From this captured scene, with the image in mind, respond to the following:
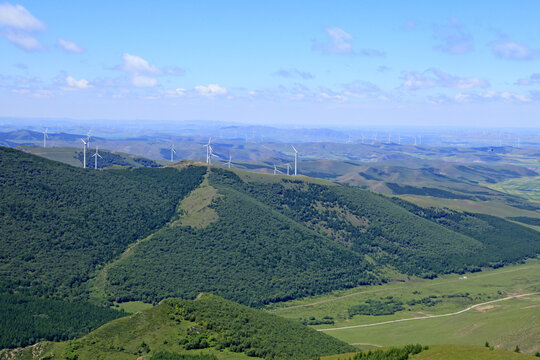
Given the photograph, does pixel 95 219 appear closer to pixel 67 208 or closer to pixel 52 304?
pixel 67 208

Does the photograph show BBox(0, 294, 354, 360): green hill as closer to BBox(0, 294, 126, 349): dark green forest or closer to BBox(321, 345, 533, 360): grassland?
BBox(0, 294, 126, 349): dark green forest

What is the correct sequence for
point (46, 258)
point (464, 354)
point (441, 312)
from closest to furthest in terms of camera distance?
point (464, 354) → point (46, 258) → point (441, 312)

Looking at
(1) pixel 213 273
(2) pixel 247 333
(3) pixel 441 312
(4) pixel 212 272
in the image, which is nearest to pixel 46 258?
(4) pixel 212 272

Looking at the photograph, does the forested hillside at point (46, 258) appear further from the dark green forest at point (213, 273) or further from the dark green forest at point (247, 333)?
the dark green forest at point (247, 333)

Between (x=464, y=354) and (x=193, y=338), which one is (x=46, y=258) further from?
(x=464, y=354)

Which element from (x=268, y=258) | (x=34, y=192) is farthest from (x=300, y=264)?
(x=34, y=192)
